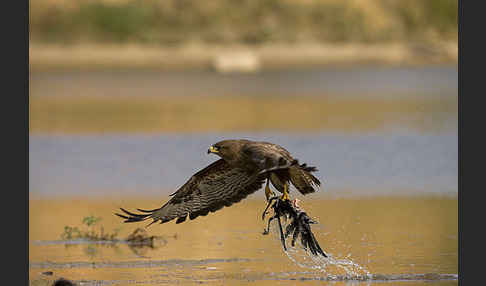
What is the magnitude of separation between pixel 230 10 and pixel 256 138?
4240 centimetres

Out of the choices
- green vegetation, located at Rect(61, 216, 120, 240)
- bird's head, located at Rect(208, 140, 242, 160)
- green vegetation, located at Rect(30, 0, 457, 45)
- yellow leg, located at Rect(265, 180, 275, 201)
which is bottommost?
green vegetation, located at Rect(61, 216, 120, 240)

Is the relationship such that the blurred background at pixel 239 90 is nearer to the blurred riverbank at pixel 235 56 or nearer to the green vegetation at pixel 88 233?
the blurred riverbank at pixel 235 56

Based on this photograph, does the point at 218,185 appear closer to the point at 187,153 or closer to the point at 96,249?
the point at 96,249

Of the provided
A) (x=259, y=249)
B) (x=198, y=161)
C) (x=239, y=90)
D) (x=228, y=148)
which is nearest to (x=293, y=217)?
(x=228, y=148)

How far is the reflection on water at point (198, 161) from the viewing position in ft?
49.6

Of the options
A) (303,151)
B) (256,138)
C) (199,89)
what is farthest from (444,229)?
(199,89)

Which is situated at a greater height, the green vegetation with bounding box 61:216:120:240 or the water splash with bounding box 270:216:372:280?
the green vegetation with bounding box 61:216:120:240

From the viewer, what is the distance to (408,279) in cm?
986

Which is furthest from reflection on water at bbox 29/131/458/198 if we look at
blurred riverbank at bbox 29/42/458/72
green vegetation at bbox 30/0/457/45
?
green vegetation at bbox 30/0/457/45

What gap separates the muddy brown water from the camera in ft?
33.2

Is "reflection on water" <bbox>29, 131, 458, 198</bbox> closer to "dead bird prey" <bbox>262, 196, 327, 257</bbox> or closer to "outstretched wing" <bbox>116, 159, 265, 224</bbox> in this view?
"outstretched wing" <bbox>116, 159, 265, 224</bbox>

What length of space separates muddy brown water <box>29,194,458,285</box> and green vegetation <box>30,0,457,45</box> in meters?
39.3

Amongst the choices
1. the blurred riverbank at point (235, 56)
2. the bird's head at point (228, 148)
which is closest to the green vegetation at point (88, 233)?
the bird's head at point (228, 148)

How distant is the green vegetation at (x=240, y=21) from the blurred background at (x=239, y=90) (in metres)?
0.11
